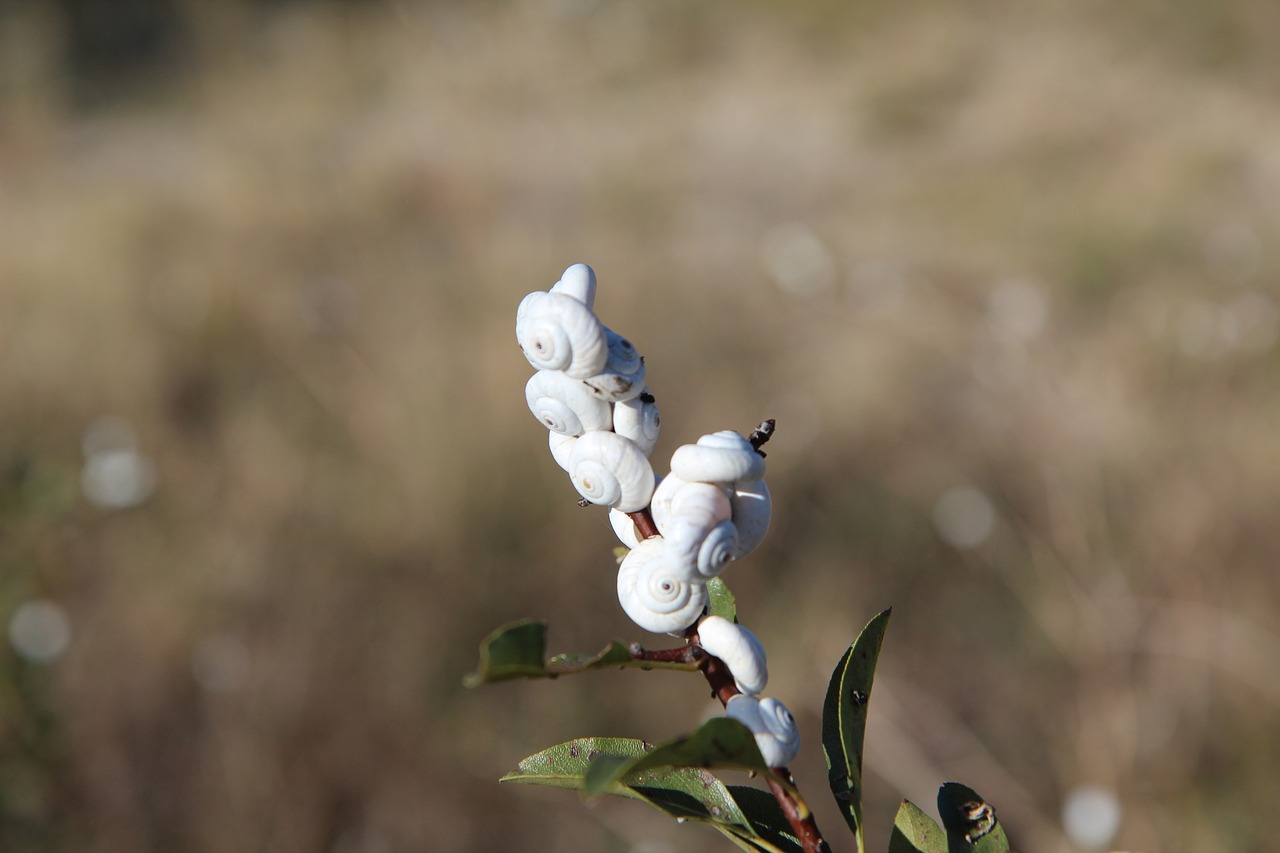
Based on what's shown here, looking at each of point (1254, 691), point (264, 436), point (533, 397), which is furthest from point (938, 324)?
point (533, 397)

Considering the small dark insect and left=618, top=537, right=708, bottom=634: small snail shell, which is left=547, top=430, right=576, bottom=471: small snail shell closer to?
left=618, top=537, right=708, bottom=634: small snail shell

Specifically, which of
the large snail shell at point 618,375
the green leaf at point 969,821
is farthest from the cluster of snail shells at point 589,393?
the green leaf at point 969,821

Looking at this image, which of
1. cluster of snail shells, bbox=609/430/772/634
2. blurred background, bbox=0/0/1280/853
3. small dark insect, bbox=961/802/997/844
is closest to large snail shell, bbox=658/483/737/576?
cluster of snail shells, bbox=609/430/772/634

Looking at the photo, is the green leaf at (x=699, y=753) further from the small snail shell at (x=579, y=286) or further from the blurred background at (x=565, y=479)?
the blurred background at (x=565, y=479)

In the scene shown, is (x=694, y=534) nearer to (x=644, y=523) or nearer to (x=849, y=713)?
(x=644, y=523)

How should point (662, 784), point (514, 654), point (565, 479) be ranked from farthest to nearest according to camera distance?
point (565, 479), point (662, 784), point (514, 654)

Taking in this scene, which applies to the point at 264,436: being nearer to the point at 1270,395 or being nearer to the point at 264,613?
the point at 264,613

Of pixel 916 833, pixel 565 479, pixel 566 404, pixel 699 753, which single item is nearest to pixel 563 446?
pixel 566 404
